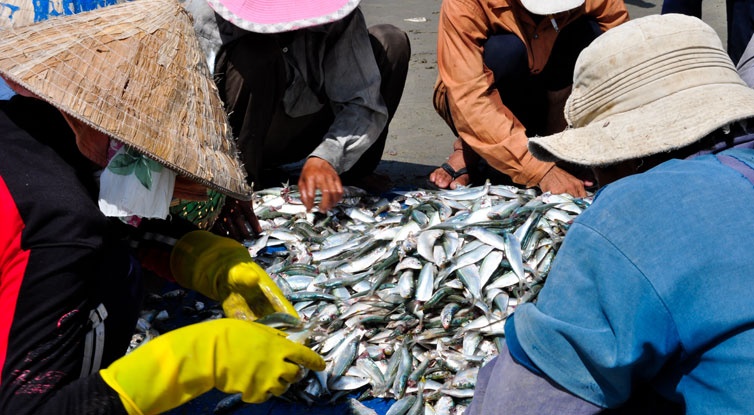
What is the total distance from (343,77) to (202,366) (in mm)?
2024

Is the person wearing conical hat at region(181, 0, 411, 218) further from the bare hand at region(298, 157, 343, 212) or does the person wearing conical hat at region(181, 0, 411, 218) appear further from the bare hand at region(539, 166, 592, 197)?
the bare hand at region(539, 166, 592, 197)

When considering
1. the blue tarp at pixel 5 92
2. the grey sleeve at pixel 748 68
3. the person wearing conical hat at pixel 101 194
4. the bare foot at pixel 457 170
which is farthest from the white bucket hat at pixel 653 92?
the bare foot at pixel 457 170

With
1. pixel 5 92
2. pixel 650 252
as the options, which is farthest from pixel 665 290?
pixel 5 92

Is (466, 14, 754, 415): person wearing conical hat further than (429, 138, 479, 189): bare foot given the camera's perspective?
No

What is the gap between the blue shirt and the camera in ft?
4.45

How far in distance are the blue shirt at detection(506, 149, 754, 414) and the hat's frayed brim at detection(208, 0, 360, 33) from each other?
2.01 meters

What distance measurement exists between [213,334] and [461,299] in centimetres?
109

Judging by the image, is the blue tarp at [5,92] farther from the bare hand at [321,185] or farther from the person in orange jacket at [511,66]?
the person in orange jacket at [511,66]

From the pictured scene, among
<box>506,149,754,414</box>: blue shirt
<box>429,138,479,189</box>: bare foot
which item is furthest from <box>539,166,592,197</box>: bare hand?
<box>506,149,754,414</box>: blue shirt

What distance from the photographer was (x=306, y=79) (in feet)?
12.2

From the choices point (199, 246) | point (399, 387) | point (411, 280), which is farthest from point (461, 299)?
point (199, 246)

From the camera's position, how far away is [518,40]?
3.90 m

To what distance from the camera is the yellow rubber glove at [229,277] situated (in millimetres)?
2453

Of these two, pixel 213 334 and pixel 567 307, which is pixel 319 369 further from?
pixel 567 307
